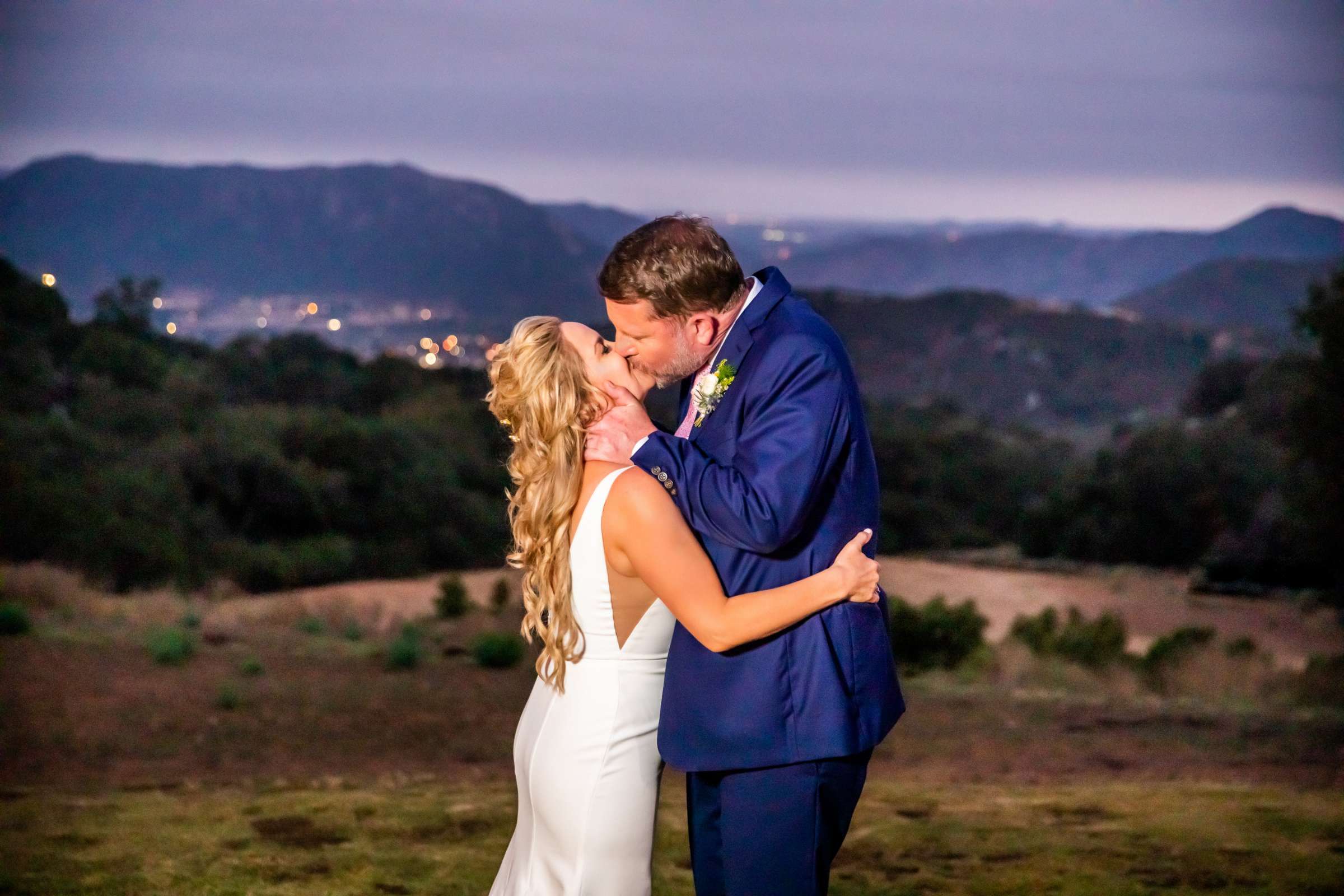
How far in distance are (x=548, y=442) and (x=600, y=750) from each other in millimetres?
628

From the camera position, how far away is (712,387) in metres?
2.30

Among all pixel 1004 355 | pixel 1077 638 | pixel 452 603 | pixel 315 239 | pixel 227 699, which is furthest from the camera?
pixel 1004 355

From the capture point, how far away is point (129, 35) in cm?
1766

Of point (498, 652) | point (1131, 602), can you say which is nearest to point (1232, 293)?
point (1131, 602)

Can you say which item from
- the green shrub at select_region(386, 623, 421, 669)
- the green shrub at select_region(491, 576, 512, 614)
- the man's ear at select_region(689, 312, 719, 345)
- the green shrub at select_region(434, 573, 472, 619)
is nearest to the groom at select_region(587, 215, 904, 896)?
the man's ear at select_region(689, 312, 719, 345)

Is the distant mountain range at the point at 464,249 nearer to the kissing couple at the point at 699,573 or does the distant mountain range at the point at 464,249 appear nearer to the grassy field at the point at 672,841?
the grassy field at the point at 672,841

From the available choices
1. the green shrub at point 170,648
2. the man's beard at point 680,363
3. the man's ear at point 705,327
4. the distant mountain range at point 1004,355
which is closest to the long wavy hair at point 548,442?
the man's beard at point 680,363

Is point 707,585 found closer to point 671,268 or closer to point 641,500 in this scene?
point 641,500

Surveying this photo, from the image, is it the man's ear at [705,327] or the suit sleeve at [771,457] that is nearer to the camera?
the suit sleeve at [771,457]

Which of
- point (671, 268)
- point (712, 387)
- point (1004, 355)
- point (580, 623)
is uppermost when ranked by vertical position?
point (1004, 355)

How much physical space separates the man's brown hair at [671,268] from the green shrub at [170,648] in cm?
832

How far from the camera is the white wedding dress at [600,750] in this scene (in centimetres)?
244

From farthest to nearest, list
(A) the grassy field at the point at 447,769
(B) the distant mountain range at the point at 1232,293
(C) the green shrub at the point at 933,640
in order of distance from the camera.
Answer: (B) the distant mountain range at the point at 1232,293, (C) the green shrub at the point at 933,640, (A) the grassy field at the point at 447,769

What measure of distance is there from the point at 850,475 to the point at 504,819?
388 cm
